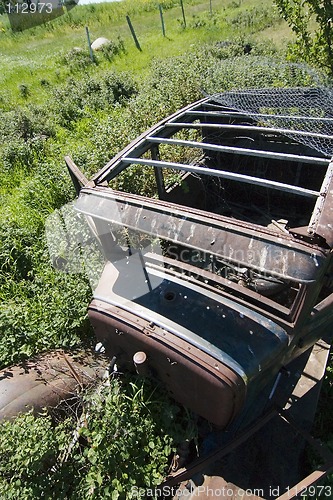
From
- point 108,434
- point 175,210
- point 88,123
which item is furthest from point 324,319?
point 88,123

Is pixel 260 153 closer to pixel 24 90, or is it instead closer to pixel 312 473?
pixel 312 473

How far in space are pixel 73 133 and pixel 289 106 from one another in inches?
195

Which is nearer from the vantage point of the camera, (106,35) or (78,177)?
(78,177)

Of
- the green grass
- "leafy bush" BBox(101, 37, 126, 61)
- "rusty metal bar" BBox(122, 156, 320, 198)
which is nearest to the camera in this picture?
"rusty metal bar" BBox(122, 156, 320, 198)

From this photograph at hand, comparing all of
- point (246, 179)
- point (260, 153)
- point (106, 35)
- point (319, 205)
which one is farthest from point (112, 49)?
point (319, 205)

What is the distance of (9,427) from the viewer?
2.64 metres

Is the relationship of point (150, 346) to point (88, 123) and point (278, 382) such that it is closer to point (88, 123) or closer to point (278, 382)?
point (278, 382)

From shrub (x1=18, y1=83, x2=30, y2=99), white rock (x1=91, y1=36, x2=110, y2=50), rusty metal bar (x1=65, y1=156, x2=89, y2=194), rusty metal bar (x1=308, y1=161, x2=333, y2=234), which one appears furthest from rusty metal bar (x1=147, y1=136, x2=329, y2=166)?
white rock (x1=91, y1=36, x2=110, y2=50)

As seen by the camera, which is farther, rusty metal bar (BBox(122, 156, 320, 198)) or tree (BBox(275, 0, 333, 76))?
tree (BBox(275, 0, 333, 76))

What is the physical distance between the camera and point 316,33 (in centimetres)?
673

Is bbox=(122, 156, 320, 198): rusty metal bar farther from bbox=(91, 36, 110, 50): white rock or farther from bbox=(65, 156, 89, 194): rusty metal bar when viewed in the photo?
bbox=(91, 36, 110, 50): white rock

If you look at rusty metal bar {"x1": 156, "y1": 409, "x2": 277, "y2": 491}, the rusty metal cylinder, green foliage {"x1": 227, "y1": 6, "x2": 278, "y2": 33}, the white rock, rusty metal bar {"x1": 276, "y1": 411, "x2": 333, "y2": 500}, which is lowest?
rusty metal bar {"x1": 276, "y1": 411, "x2": 333, "y2": 500}

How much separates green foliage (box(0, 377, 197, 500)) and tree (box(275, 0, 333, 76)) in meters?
6.63

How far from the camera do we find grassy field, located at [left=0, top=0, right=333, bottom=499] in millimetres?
2697
